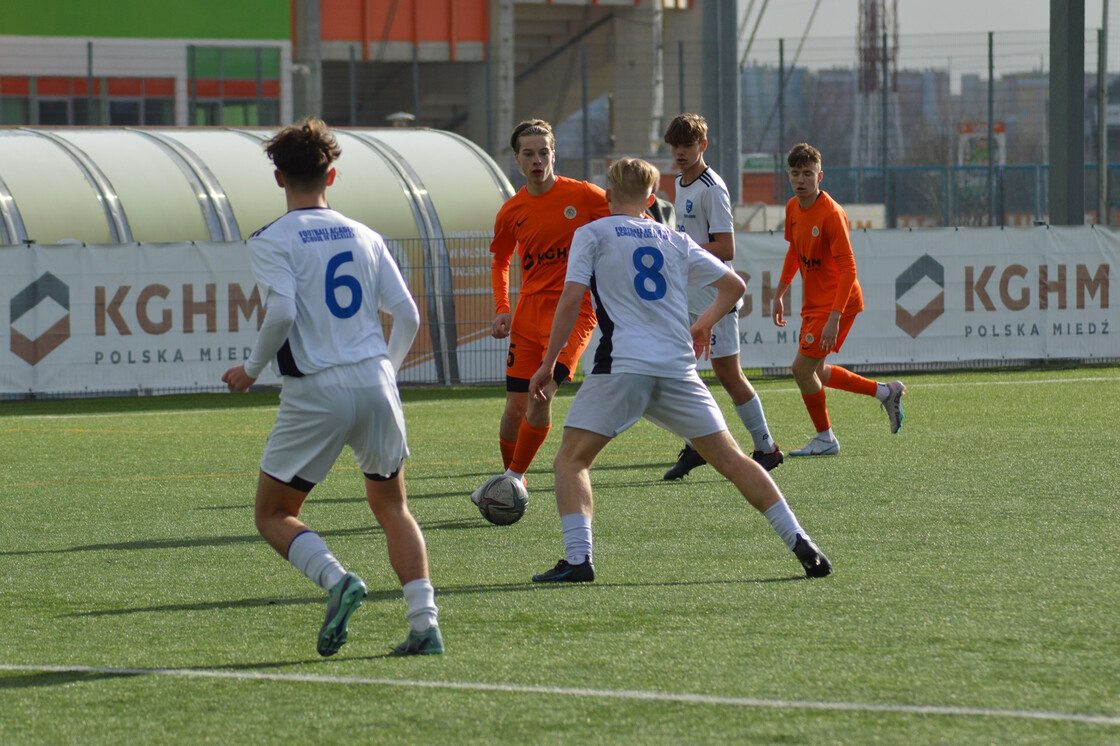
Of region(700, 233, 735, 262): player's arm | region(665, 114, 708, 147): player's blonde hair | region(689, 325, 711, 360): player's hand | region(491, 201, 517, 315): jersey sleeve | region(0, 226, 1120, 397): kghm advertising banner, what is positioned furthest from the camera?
region(0, 226, 1120, 397): kghm advertising banner

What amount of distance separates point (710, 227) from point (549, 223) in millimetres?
1337

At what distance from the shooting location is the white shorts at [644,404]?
6.12m

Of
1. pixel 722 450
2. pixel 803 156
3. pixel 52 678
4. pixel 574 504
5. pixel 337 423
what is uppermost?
pixel 803 156

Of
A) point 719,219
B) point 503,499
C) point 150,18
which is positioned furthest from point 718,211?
point 150,18

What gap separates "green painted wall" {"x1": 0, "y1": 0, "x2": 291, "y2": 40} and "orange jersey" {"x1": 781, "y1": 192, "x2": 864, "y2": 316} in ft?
93.2

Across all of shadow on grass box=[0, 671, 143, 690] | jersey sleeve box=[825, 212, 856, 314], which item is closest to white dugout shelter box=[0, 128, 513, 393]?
jersey sleeve box=[825, 212, 856, 314]

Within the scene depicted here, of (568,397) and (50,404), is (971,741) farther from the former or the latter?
(50,404)

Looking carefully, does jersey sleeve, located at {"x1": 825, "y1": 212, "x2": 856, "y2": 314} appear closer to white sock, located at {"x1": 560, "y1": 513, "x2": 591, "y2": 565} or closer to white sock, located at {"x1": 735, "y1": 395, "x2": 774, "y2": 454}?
white sock, located at {"x1": 735, "y1": 395, "x2": 774, "y2": 454}

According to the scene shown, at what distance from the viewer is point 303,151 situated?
4.98 metres

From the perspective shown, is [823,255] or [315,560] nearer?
[315,560]

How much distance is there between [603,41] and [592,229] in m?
40.6

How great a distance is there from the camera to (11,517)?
28.9ft

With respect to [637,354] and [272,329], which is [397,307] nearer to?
[272,329]

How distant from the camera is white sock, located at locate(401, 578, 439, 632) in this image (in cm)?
501
